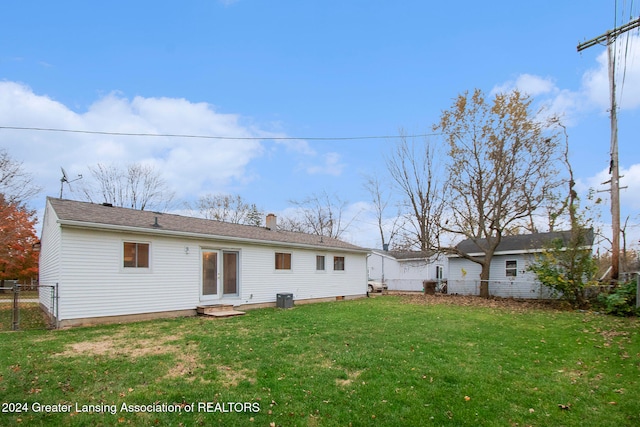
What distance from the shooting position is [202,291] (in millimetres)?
12008

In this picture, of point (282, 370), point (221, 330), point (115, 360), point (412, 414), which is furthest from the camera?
point (221, 330)

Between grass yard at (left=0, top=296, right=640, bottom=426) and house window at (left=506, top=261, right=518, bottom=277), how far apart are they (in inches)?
444

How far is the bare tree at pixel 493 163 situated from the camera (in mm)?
17609

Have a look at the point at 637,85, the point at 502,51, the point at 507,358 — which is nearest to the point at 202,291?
the point at 507,358

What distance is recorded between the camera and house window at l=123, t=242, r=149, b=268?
10.2 meters

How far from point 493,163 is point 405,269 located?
41.6 ft

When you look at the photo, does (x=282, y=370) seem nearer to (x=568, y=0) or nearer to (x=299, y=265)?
(x=299, y=265)

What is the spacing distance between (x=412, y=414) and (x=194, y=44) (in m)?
14.0

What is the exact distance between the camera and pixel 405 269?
28.6 meters

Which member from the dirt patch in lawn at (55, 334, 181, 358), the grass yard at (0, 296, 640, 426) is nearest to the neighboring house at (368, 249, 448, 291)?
the grass yard at (0, 296, 640, 426)

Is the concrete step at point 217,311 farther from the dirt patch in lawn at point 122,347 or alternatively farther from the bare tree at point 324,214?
the bare tree at point 324,214

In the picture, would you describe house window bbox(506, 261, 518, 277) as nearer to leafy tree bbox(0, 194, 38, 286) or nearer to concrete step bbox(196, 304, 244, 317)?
concrete step bbox(196, 304, 244, 317)

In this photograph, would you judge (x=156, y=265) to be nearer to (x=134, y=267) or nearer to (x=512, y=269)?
(x=134, y=267)

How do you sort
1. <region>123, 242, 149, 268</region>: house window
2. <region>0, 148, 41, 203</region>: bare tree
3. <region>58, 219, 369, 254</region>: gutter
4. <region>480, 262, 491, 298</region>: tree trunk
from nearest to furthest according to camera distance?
<region>58, 219, 369, 254</region>: gutter → <region>123, 242, 149, 268</region>: house window → <region>480, 262, 491, 298</region>: tree trunk → <region>0, 148, 41, 203</region>: bare tree
